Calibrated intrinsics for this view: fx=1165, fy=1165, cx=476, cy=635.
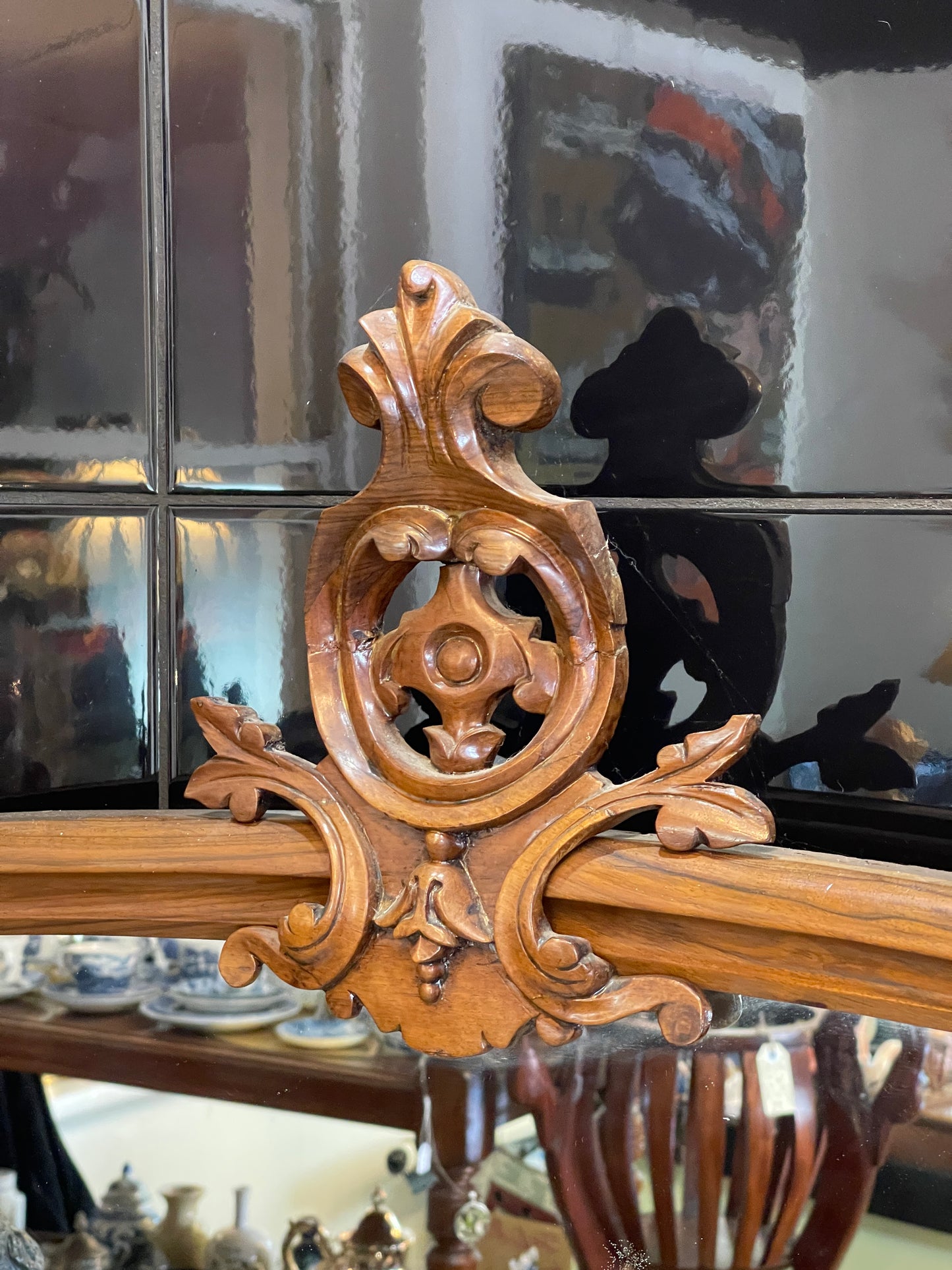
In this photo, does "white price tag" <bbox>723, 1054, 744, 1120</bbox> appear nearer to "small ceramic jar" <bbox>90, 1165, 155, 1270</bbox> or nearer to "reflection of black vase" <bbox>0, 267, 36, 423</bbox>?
"small ceramic jar" <bbox>90, 1165, 155, 1270</bbox>

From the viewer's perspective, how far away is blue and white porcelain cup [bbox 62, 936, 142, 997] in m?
0.76

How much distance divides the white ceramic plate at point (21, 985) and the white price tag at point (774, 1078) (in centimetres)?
47

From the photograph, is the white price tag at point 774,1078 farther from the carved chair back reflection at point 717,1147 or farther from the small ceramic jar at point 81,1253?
the small ceramic jar at point 81,1253

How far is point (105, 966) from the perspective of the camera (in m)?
0.76

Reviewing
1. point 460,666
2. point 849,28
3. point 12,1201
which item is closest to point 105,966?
point 12,1201

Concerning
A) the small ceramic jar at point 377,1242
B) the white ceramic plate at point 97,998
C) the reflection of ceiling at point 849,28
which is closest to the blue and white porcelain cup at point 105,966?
the white ceramic plate at point 97,998

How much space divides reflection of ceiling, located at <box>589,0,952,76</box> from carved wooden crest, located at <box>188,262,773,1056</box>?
0.23m

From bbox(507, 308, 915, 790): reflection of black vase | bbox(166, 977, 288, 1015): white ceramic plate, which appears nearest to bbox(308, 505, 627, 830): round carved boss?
bbox(507, 308, 915, 790): reflection of black vase

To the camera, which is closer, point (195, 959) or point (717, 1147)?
point (717, 1147)

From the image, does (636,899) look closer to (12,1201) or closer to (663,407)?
(663,407)

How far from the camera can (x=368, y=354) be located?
1.89 feet

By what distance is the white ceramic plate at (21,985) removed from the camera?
0.77m

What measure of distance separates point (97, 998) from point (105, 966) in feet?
0.07

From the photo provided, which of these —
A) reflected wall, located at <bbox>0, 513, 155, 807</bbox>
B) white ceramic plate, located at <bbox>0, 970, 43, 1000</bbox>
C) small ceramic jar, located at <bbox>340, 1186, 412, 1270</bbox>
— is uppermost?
reflected wall, located at <bbox>0, 513, 155, 807</bbox>
